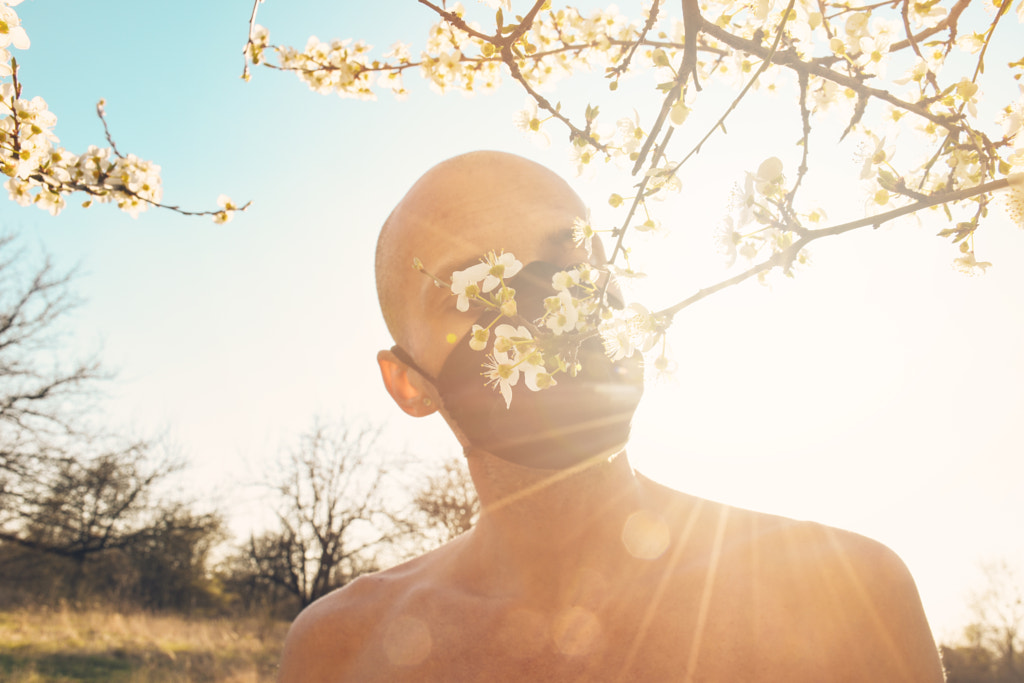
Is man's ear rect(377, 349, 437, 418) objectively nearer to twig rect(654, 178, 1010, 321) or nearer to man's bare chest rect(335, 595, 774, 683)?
man's bare chest rect(335, 595, 774, 683)

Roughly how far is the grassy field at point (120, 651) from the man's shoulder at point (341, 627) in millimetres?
10597

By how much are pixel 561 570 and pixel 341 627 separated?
1.24 meters

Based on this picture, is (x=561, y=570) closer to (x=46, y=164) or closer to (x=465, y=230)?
(x=465, y=230)

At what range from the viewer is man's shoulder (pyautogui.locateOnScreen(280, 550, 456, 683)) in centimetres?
259

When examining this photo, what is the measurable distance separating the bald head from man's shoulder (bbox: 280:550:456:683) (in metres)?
1.32

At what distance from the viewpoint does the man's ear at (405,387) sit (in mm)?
2451

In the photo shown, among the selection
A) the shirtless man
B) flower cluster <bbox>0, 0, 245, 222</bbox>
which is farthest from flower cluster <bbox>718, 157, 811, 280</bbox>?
flower cluster <bbox>0, 0, 245, 222</bbox>

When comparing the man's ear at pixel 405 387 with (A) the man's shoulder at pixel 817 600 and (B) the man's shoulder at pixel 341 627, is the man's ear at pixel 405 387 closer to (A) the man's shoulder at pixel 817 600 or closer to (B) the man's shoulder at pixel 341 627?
(B) the man's shoulder at pixel 341 627

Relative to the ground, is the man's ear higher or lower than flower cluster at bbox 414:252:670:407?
higher

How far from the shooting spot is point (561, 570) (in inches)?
89.6

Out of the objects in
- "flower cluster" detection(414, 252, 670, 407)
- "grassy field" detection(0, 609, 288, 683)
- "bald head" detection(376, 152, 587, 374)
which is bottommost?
"grassy field" detection(0, 609, 288, 683)

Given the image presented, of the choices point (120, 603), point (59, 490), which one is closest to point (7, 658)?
point (59, 490)

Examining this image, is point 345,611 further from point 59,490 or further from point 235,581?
point 235,581

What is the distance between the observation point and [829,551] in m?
1.96
